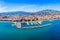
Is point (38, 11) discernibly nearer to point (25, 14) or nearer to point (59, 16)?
point (25, 14)

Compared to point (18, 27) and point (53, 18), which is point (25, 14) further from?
point (53, 18)

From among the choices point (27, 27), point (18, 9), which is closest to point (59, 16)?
point (27, 27)

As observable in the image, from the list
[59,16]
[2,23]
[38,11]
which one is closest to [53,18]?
[59,16]

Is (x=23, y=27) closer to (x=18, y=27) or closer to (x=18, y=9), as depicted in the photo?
(x=18, y=27)

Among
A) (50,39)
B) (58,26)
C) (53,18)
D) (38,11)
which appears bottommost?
(50,39)

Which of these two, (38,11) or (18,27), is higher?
(38,11)

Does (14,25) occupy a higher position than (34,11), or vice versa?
(34,11)
